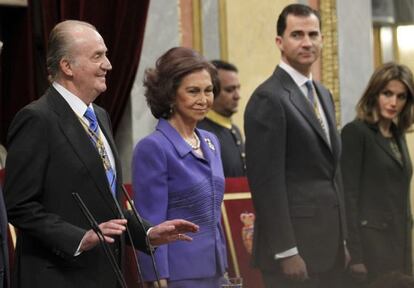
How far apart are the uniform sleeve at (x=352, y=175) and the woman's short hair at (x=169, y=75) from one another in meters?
1.40

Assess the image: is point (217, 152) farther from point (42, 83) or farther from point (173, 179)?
point (42, 83)

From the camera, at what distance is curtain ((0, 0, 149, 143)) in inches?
241

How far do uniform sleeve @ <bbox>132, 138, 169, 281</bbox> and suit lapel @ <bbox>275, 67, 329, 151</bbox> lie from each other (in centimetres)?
76

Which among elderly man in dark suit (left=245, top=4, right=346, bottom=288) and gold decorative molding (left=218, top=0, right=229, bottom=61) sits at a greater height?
gold decorative molding (left=218, top=0, right=229, bottom=61)

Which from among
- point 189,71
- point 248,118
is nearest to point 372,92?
point 248,118

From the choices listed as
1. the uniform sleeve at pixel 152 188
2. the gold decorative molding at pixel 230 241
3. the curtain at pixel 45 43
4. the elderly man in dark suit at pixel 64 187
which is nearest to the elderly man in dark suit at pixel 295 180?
the uniform sleeve at pixel 152 188

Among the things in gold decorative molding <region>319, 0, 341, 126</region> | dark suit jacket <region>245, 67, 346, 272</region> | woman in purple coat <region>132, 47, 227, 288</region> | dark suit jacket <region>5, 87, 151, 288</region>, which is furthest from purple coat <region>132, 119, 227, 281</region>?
gold decorative molding <region>319, 0, 341, 126</region>

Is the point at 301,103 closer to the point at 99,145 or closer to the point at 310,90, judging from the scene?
the point at 310,90

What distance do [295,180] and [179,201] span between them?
66cm

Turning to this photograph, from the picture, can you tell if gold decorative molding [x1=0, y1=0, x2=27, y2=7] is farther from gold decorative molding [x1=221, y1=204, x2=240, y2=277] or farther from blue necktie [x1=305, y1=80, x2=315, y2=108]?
blue necktie [x1=305, y1=80, x2=315, y2=108]

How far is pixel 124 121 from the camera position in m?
6.66

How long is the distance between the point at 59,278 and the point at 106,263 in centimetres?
16

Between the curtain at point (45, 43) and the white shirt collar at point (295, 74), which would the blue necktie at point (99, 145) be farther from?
the curtain at point (45, 43)

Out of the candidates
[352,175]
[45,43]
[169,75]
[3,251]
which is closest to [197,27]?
[45,43]
